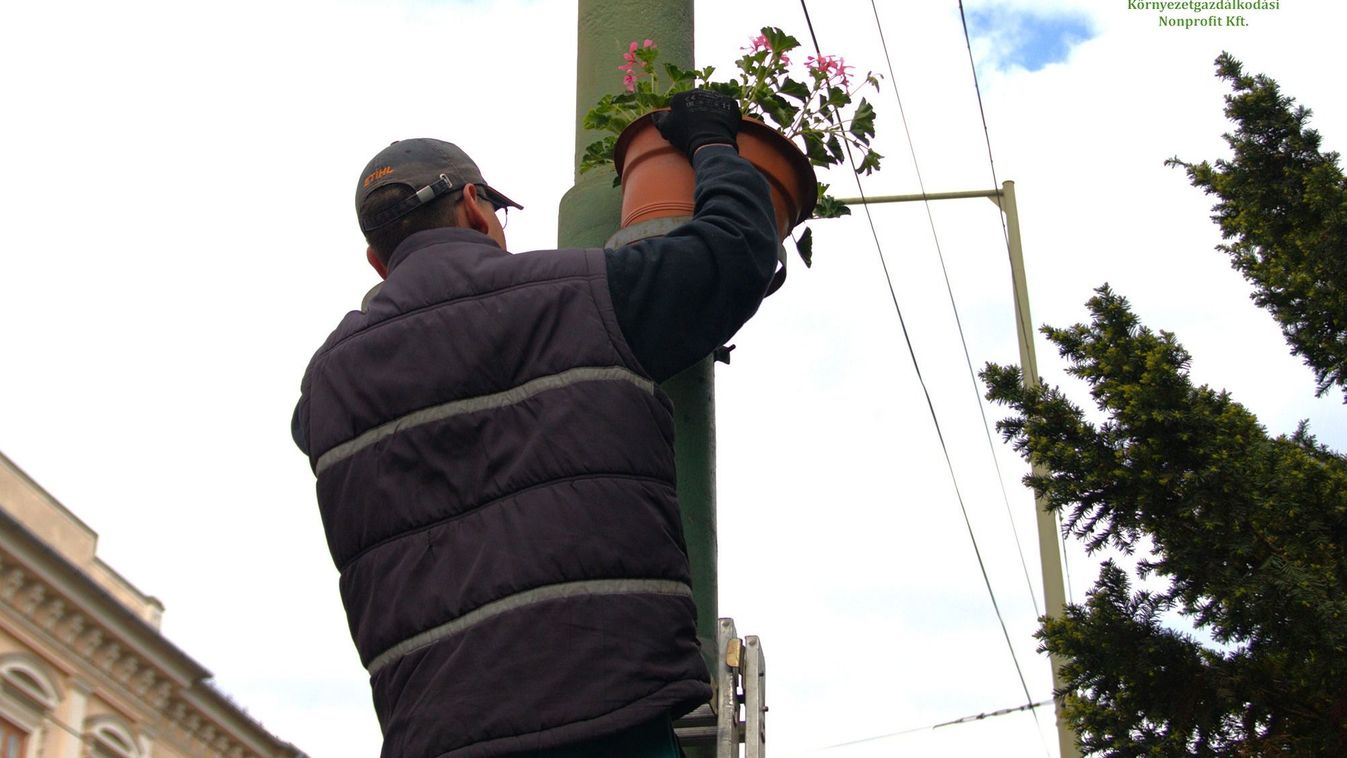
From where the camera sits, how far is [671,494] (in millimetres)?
2213

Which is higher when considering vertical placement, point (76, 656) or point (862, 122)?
point (76, 656)

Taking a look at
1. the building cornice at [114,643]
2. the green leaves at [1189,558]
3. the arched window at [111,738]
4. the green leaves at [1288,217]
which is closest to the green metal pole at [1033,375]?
the green leaves at [1288,217]

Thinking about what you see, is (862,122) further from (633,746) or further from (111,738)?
(111,738)

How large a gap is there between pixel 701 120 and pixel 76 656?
2732 centimetres

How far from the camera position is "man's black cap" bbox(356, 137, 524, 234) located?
2574 millimetres

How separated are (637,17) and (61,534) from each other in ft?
87.8

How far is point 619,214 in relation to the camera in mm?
3438

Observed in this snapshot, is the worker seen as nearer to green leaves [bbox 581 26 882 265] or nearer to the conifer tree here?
green leaves [bbox 581 26 882 265]

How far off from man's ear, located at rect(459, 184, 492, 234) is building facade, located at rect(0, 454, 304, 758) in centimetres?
2507

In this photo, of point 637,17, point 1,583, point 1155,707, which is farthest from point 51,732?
point 637,17

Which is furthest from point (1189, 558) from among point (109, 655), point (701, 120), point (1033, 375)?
point (109, 655)

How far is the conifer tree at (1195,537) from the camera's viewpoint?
637cm

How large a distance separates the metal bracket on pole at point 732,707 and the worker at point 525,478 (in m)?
0.76

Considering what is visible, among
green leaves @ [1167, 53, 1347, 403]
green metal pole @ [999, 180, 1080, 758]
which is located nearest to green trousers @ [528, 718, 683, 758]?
green leaves @ [1167, 53, 1347, 403]
